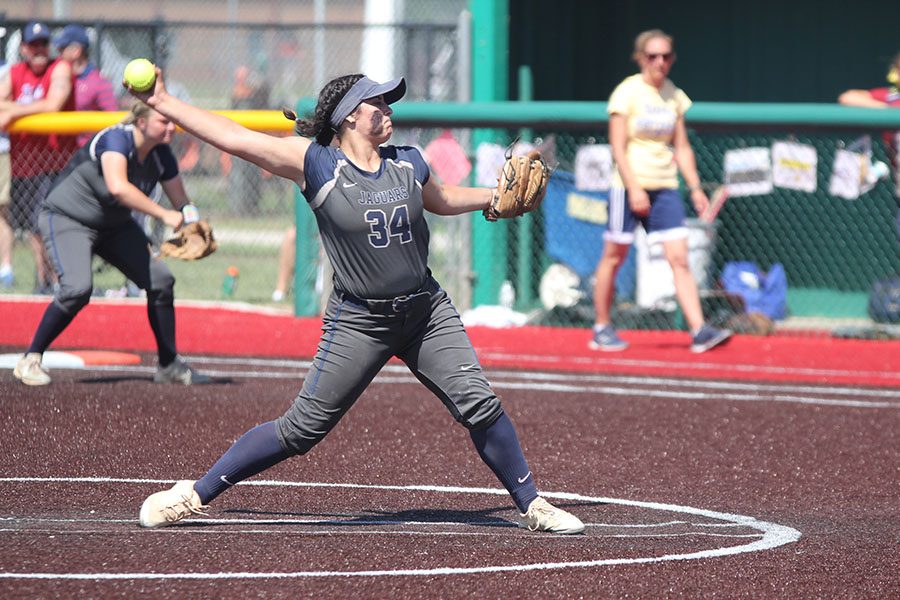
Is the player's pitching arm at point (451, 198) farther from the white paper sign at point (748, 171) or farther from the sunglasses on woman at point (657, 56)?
the white paper sign at point (748, 171)

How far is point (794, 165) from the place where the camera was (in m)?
13.0

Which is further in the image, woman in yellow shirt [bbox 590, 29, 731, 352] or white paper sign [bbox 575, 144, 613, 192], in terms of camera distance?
white paper sign [bbox 575, 144, 613, 192]

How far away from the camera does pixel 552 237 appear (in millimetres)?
13750

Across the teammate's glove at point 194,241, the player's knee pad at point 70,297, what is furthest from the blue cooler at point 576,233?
the player's knee pad at point 70,297

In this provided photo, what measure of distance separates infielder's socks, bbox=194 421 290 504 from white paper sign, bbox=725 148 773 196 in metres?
7.87

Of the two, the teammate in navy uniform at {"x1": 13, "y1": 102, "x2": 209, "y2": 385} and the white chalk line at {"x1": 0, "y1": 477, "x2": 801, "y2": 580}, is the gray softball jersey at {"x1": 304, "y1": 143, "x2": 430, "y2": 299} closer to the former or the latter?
the white chalk line at {"x1": 0, "y1": 477, "x2": 801, "y2": 580}

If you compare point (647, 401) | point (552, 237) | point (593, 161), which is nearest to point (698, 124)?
point (593, 161)

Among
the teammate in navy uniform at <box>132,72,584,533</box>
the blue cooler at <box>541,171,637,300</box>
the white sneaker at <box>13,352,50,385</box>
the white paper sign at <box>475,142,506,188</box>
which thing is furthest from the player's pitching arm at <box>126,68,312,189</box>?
the blue cooler at <box>541,171,637,300</box>

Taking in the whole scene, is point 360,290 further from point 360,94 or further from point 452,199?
point 360,94

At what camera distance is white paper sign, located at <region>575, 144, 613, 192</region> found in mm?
13000

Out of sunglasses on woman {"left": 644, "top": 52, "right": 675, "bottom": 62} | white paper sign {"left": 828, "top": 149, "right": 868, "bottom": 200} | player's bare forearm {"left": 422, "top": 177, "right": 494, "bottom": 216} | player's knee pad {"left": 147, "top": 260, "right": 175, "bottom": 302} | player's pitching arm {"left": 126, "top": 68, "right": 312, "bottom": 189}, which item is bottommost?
player's knee pad {"left": 147, "top": 260, "right": 175, "bottom": 302}

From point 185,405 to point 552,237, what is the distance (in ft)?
18.1

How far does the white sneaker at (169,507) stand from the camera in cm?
591

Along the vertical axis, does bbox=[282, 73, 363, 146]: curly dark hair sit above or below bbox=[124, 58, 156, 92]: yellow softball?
below
